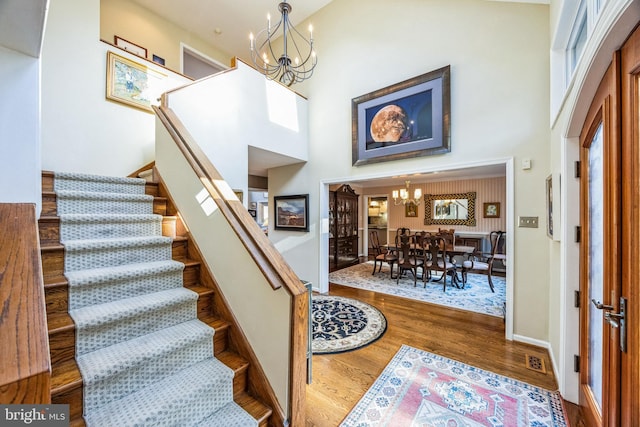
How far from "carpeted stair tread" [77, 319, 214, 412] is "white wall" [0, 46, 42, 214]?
1067mm

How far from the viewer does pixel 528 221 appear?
8.78 ft

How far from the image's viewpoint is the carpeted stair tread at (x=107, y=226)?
1666 millimetres

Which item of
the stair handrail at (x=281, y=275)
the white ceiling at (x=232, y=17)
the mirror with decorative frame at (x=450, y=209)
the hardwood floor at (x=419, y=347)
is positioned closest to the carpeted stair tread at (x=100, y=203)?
the stair handrail at (x=281, y=275)

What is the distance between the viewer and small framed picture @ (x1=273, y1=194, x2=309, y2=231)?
461cm

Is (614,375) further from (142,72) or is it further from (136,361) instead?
(142,72)

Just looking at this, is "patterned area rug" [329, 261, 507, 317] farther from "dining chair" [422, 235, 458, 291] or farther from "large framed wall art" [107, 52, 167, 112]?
"large framed wall art" [107, 52, 167, 112]

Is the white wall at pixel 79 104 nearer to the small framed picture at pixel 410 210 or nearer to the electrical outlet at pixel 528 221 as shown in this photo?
the electrical outlet at pixel 528 221

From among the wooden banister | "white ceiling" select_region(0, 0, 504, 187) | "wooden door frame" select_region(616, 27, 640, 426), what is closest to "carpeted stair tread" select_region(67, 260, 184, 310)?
the wooden banister

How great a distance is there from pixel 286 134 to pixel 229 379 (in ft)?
11.5

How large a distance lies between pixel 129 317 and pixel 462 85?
3.97 m

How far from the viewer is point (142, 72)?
132 inches

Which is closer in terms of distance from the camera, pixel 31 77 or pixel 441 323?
pixel 31 77

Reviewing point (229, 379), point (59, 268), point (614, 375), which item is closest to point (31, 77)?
point (59, 268)

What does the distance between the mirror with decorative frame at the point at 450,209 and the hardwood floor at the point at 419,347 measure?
3929mm
